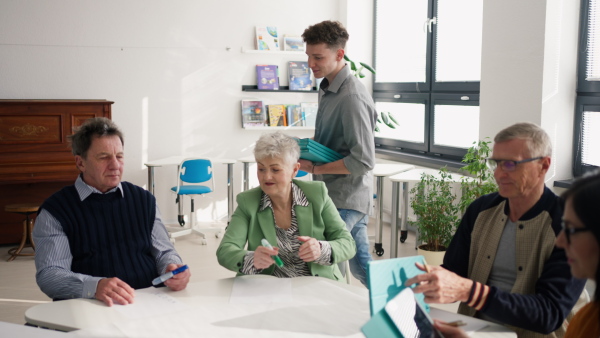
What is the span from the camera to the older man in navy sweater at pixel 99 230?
2.43 meters

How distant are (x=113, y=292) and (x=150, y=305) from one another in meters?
0.14

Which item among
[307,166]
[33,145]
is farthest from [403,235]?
[33,145]

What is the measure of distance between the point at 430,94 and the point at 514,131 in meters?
4.68

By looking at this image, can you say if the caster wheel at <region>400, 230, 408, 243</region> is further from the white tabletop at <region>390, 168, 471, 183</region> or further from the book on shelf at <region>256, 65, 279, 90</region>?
the book on shelf at <region>256, 65, 279, 90</region>

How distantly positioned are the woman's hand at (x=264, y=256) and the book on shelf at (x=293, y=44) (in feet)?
18.4

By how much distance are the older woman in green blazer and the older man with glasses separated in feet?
1.71

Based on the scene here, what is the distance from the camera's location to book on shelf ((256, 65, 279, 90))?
25.1ft

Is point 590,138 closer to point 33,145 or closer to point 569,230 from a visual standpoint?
point 569,230

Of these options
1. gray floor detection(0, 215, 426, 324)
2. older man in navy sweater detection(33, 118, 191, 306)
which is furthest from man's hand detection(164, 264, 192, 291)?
gray floor detection(0, 215, 426, 324)

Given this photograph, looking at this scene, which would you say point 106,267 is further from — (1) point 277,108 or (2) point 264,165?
(1) point 277,108

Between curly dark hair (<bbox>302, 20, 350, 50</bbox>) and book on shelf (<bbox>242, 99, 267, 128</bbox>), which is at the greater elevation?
curly dark hair (<bbox>302, 20, 350, 50</bbox>)

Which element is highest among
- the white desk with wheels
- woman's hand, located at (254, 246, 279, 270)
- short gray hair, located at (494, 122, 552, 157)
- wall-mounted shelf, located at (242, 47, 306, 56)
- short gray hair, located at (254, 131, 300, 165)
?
wall-mounted shelf, located at (242, 47, 306, 56)

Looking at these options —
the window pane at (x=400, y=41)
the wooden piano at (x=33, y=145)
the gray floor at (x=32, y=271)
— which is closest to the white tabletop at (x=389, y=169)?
the gray floor at (x=32, y=271)

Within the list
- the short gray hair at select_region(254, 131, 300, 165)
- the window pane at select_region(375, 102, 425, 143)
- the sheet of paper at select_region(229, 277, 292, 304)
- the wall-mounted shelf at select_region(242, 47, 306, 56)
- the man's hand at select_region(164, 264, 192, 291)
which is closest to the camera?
the sheet of paper at select_region(229, 277, 292, 304)
